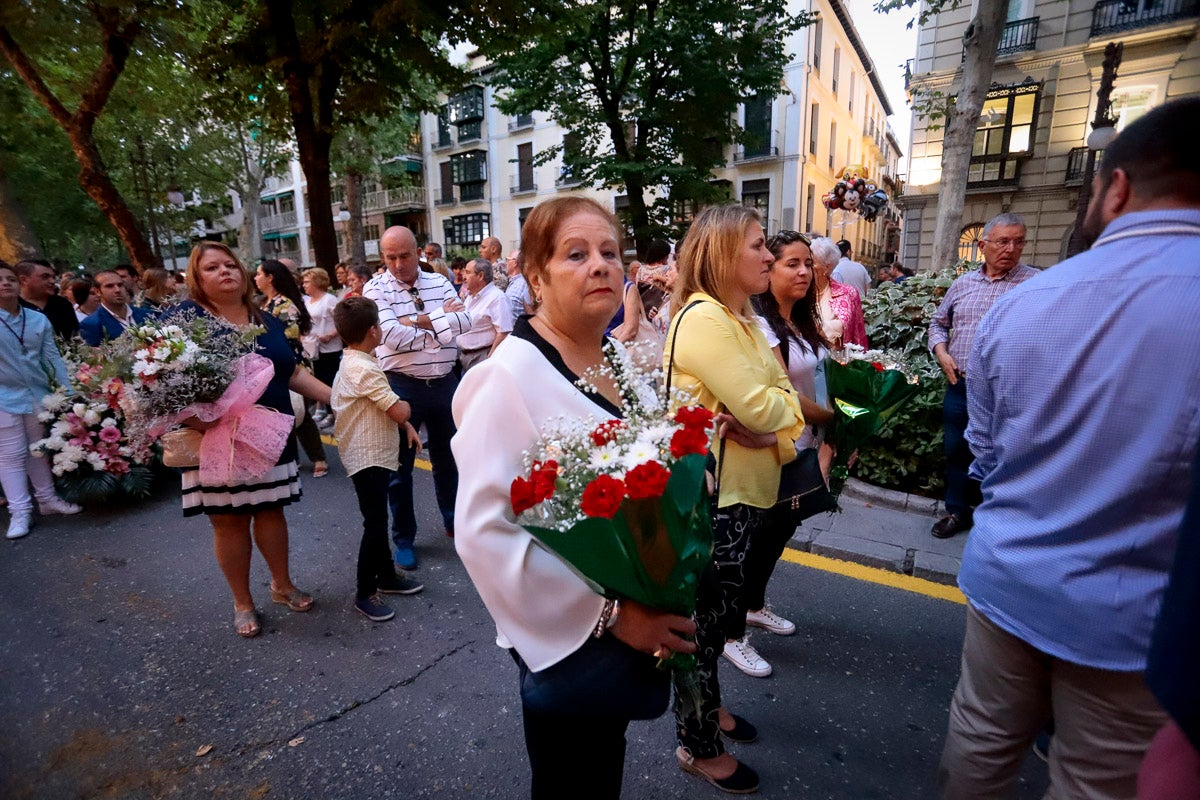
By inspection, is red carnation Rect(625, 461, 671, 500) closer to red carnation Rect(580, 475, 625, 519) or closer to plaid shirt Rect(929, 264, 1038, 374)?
red carnation Rect(580, 475, 625, 519)

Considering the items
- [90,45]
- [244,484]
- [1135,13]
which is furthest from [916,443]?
[1135,13]

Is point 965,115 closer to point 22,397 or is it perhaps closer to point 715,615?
point 715,615

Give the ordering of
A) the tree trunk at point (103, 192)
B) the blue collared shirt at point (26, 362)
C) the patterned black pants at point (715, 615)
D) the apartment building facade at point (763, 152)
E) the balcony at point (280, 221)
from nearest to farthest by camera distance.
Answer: the patterned black pants at point (715, 615), the blue collared shirt at point (26, 362), the tree trunk at point (103, 192), the apartment building facade at point (763, 152), the balcony at point (280, 221)

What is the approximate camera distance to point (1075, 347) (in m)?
1.35

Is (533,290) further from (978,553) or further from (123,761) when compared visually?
(123,761)


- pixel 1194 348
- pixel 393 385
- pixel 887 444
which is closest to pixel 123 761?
pixel 393 385

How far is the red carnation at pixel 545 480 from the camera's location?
114cm

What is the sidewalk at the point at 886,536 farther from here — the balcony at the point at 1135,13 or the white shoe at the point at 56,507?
the balcony at the point at 1135,13

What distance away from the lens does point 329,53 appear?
9664 millimetres

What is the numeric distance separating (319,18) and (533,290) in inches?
438

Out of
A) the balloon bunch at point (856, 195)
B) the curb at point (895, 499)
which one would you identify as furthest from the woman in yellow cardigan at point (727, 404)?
the balloon bunch at point (856, 195)

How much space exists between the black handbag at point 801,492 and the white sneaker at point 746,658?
0.78 meters

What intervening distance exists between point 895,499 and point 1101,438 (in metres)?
3.53

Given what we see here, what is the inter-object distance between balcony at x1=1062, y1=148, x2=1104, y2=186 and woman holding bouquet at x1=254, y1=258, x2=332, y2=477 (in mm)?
23449
